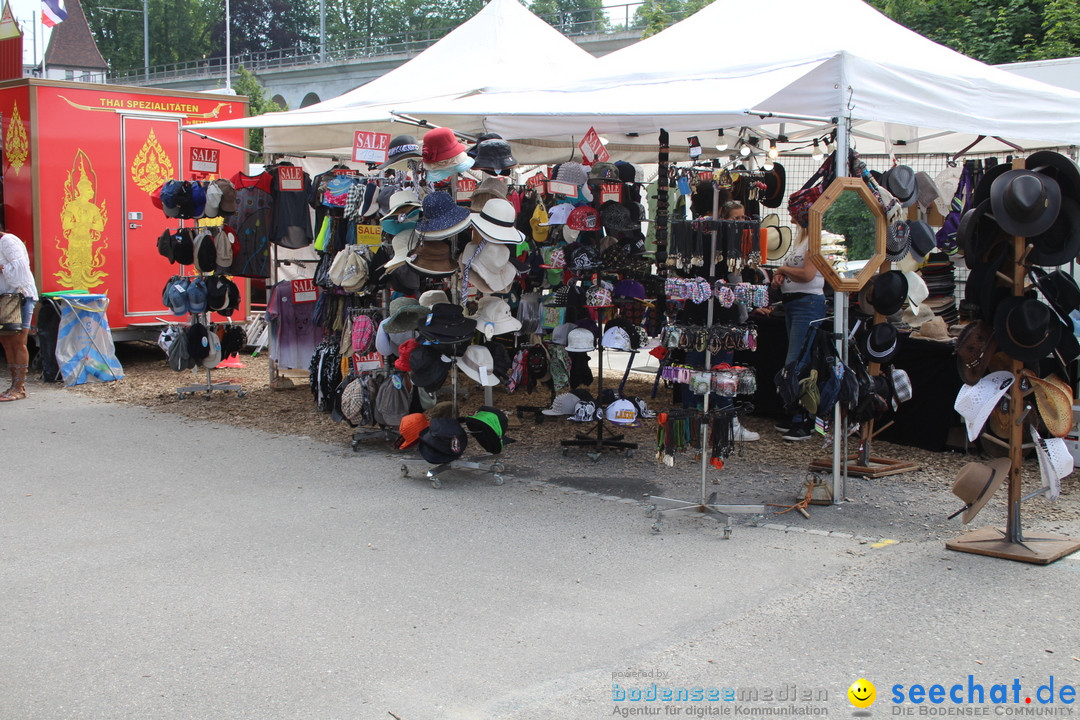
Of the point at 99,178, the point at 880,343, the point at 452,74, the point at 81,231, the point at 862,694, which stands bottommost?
the point at 862,694

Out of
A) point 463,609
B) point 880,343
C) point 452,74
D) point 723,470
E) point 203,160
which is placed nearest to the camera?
point 463,609

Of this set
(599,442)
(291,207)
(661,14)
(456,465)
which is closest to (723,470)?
(599,442)

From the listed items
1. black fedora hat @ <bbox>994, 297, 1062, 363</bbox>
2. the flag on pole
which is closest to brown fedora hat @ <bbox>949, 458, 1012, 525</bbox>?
black fedora hat @ <bbox>994, 297, 1062, 363</bbox>

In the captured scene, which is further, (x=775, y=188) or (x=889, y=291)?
(x=775, y=188)

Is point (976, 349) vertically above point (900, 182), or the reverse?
point (900, 182)

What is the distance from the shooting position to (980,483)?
5.35m

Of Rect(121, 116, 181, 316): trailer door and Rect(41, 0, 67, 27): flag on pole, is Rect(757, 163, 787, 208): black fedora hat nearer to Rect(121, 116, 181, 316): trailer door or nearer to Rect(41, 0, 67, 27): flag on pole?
Rect(121, 116, 181, 316): trailer door

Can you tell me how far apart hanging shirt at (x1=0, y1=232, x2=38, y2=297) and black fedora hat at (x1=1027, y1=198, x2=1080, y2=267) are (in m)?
8.99

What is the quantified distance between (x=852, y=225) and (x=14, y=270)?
38.6 feet

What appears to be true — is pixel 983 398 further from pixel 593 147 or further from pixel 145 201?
pixel 145 201

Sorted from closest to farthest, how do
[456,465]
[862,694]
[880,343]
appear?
1. [862,694]
2. [880,343]
3. [456,465]

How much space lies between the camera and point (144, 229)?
475 inches

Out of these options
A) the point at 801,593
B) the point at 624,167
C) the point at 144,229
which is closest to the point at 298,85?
the point at 144,229

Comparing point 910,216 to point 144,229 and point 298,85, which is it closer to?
point 144,229
